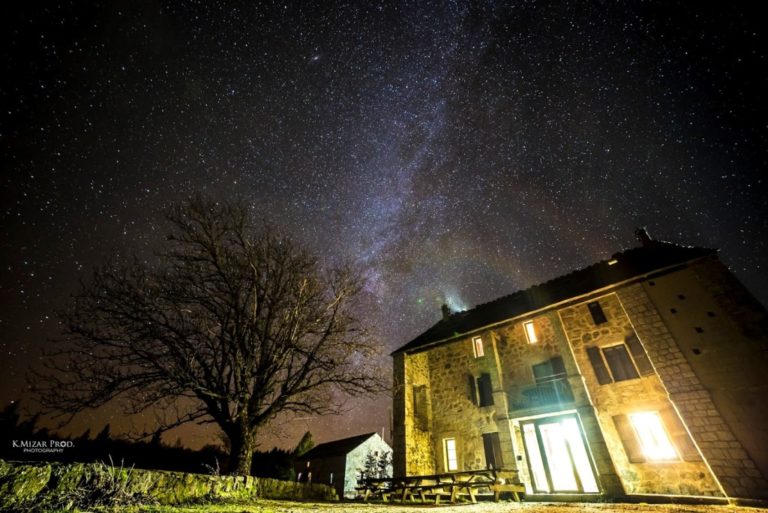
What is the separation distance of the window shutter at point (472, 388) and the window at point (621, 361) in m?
5.59

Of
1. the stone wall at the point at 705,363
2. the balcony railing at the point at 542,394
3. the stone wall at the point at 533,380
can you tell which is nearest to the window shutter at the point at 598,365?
the stone wall at the point at 533,380

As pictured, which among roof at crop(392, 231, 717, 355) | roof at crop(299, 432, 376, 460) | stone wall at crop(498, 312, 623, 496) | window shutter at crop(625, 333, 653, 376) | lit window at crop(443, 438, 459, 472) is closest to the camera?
stone wall at crop(498, 312, 623, 496)

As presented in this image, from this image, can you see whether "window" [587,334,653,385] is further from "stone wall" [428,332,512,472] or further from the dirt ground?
the dirt ground

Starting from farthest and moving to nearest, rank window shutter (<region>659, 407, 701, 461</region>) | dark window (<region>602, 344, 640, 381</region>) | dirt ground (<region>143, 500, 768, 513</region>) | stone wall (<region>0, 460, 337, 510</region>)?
1. dark window (<region>602, 344, 640, 381</region>)
2. window shutter (<region>659, 407, 701, 461</region>)
3. dirt ground (<region>143, 500, 768, 513</region>)
4. stone wall (<region>0, 460, 337, 510</region>)

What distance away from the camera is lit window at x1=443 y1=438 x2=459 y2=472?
14.9 metres

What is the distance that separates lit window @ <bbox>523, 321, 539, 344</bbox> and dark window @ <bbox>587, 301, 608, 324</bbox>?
2.67 m

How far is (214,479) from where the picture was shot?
5.28 metres

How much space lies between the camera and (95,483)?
344 cm

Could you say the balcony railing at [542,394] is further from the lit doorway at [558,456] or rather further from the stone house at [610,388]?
the lit doorway at [558,456]

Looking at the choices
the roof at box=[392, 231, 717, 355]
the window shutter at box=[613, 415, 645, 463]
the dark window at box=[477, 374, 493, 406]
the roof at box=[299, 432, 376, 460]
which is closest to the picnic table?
the dark window at box=[477, 374, 493, 406]

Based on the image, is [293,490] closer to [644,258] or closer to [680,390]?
[680,390]

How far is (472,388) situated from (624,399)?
649cm

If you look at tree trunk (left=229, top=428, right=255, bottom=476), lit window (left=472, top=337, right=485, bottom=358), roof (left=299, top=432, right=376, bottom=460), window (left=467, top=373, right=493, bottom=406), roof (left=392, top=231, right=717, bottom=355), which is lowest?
tree trunk (left=229, top=428, right=255, bottom=476)

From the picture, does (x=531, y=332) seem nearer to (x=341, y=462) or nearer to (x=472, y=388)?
(x=472, y=388)
